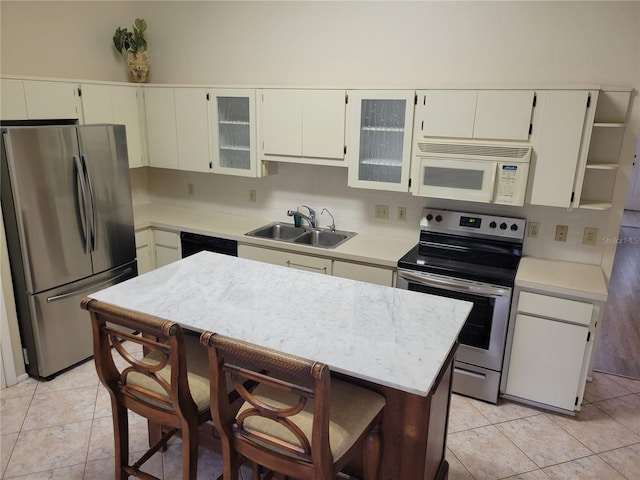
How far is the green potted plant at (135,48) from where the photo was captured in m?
3.93

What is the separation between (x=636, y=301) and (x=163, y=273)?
4509 mm

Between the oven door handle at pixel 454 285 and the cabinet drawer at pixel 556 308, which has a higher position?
the oven door handle at pixel 454 285

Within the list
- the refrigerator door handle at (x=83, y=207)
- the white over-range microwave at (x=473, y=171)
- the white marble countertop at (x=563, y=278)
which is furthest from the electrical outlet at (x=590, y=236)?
the refrigerator door handle at (x=83, y=207)

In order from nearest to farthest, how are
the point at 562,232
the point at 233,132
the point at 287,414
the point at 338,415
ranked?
the point at 287,414 → the point at 338,415 → the point at 562,232 → the point at 233,132

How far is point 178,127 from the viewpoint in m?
3.85

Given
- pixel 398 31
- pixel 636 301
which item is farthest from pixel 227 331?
pixel 636 301

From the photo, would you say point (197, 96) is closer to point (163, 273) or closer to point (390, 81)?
point (390, 81)

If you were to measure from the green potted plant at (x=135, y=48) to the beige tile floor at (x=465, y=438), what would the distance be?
8.46ft

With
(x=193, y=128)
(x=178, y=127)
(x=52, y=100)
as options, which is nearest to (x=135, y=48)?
(x=178, y=127)

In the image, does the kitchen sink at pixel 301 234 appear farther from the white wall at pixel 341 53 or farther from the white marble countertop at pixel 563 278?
the white marble countertop at pixel 563 278

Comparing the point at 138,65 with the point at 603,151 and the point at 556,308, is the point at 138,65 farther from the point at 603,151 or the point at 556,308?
the point at 556,308

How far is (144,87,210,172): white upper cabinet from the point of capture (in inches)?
147

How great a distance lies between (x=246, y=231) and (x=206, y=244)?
0.35m

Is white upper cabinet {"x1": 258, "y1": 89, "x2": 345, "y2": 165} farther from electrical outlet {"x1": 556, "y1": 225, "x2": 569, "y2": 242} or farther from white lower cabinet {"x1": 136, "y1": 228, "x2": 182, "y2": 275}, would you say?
electrical outlet {"x1": 556, "y1": 225, "x2": 569, "y2": 242}
